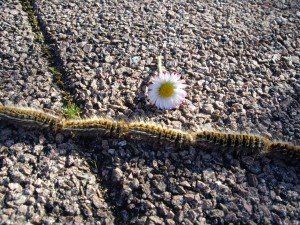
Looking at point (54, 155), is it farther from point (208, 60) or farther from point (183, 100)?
point (208, 60)

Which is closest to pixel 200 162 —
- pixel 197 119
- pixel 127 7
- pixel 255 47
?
pixel 197 119

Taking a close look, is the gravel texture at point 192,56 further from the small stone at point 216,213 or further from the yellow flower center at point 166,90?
the small stone at point 216,213

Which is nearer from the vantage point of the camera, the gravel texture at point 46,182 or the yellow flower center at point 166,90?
the gravel texture at point 46,182

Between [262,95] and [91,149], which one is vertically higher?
[262,95]

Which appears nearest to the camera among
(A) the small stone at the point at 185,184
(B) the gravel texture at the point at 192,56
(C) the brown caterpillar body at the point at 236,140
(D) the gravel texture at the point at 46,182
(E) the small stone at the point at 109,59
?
(D) the gravel texture at the point at 46,182

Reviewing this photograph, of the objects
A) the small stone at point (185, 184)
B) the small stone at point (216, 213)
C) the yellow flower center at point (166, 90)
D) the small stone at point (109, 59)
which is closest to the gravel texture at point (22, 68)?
the small stone at point (109, 59)

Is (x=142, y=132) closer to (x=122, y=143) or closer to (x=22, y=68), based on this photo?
(x=122, y=143)

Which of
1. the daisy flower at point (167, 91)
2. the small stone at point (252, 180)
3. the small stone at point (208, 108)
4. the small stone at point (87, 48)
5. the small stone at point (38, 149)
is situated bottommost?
the small stone at point (252, 180)

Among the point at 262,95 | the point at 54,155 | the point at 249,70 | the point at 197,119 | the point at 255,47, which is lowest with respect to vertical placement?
the point at 54,155
